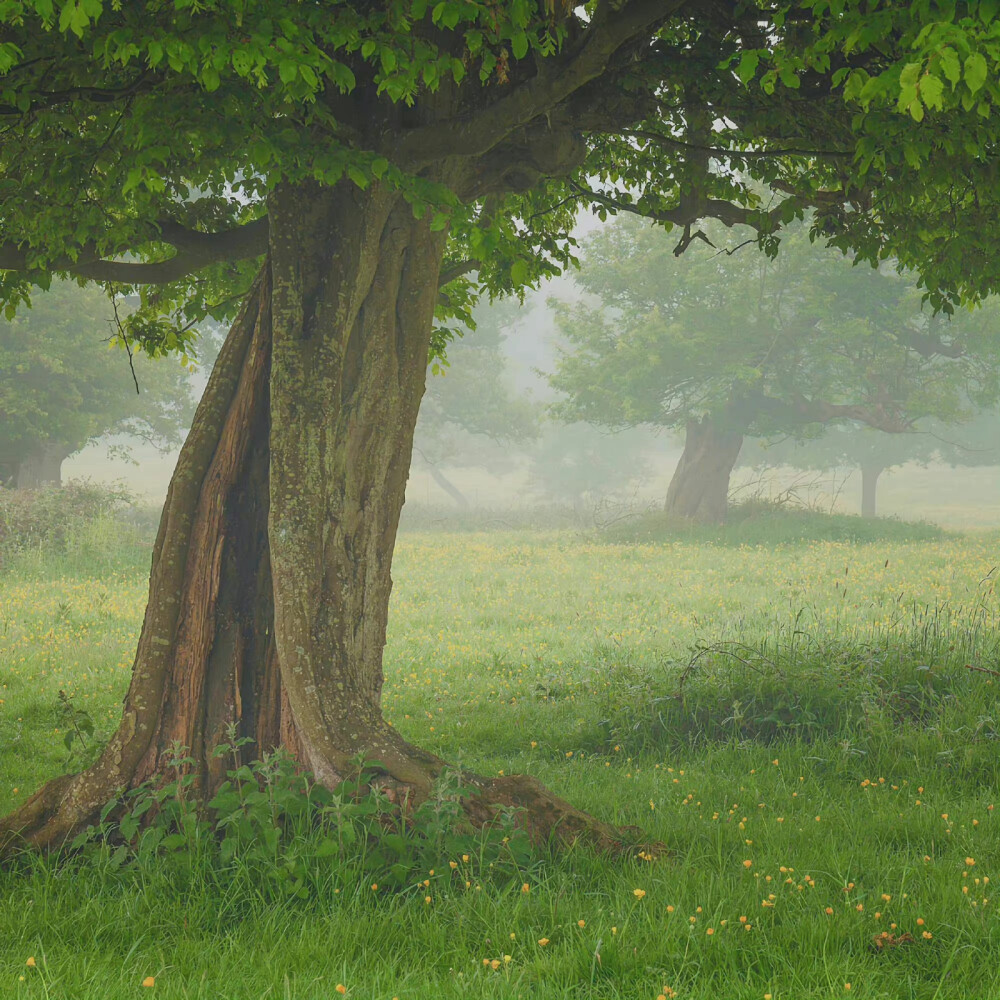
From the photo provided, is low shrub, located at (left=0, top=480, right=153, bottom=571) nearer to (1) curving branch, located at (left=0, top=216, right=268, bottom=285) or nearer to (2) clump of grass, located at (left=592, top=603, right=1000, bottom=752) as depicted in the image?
(1) curving branch, located at (left=0, top=216, right=268, bottom=285)

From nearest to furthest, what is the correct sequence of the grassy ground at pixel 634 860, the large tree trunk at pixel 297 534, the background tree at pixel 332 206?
the grassy ground at pixel 634 860
the background tree at pixel 332 206
the large tree trunk at pixel 297 534

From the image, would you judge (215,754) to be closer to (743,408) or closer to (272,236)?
(272,236)

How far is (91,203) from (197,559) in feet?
9.69

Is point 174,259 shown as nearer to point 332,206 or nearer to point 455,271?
point 332,206

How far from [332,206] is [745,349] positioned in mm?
25933

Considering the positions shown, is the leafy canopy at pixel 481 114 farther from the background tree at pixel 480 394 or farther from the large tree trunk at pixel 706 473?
the background tree at pixel 480 394

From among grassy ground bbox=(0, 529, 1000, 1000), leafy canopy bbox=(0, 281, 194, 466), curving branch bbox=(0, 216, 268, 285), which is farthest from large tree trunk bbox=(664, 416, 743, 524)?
curving branch bbox=(0, 216, 268, 285)

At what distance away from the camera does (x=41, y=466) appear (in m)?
32.4

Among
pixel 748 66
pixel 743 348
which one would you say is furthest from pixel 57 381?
pixel 748 66

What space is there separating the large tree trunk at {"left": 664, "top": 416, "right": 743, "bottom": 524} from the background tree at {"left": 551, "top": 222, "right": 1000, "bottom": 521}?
5 centimetres

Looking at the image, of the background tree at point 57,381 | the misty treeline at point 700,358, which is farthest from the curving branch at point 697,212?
the background tree at point 57,381

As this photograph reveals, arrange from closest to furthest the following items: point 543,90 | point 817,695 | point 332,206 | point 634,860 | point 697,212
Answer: point 634,860 → point 543,90 → point 332,206 → point 817,695 → point 697,212

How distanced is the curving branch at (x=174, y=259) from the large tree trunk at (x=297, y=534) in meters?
1.06

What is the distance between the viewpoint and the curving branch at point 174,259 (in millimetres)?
7438
